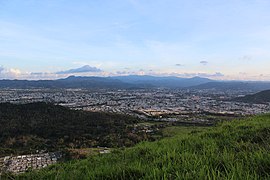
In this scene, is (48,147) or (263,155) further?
(48,147)

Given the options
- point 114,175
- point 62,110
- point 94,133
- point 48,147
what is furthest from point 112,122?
point 114,175

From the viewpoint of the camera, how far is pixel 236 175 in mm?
3408

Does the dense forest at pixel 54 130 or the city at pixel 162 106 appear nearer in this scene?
the dense forest at pixel 54 130

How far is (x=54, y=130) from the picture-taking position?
145 feet

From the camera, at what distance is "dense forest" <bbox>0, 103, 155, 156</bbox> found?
3406 cm

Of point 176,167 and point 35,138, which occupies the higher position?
point 176,167

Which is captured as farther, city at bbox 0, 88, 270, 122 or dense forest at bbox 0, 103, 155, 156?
city at bbox 0, 88, 270, 122

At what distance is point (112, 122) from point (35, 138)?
55.2 feet

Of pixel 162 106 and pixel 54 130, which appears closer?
pixel 54 130

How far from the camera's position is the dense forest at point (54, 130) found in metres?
34.1

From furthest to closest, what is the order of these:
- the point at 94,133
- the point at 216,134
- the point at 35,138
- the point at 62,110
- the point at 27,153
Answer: the point at 62,110
the point at 94,133
the point at 35,138
the point at 27,153
the point at 216,134

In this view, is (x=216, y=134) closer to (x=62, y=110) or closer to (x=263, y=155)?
(x=263, y=155)

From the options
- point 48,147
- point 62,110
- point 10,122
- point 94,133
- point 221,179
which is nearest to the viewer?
point 221,179

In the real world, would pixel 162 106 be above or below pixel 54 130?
below
